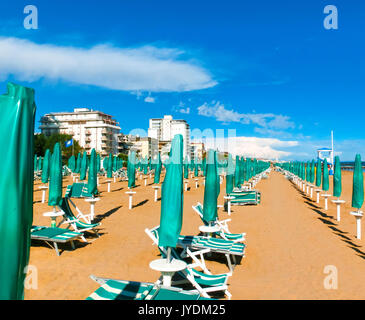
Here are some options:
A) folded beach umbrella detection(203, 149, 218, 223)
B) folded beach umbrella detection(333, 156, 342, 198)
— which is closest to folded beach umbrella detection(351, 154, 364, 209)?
folded beach umbrella detection(333, 156, 342, 198)

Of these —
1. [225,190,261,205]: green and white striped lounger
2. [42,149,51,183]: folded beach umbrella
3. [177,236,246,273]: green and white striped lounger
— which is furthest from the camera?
[225,190,261,205]: green and white striped lounger

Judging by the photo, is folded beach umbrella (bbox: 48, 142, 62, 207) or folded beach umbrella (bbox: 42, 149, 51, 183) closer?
folded beach umbrella (bbox: 48, 142, 62, 207)

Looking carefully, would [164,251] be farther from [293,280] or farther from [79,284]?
[293,280]

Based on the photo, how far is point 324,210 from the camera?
14133 mm

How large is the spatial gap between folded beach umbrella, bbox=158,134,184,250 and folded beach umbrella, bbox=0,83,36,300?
7.64ft

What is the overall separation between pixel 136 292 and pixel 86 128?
236ft

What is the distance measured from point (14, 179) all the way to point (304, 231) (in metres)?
9.89

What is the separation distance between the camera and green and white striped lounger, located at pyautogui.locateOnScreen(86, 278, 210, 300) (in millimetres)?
3613

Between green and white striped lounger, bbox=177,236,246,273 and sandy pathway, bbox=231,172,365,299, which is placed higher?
green and white striped lounger, bbox=177,236,246,273

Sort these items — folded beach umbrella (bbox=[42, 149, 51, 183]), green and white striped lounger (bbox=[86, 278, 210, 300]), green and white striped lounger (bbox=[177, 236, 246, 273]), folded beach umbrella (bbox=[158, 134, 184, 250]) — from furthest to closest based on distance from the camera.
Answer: folded beach umbrella (bbox=[42, 149, 51, 183])
green and white striped lounger (bbox=[177, 236, 246, 273])
folded beach umbrella (bbox=[158, 134, 184, 250])
green and white striped lounger (bbox=[86, 278, 210, 300])

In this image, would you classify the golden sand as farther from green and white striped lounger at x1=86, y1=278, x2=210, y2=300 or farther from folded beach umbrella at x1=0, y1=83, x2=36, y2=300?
green and white striped lounger at x1=86, y1=278, x2=210, y2=300

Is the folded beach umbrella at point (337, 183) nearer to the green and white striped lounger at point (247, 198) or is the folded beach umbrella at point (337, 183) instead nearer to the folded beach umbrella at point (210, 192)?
the green and white striped lounger at point (247, 198)

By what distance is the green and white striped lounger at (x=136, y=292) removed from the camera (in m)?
3.61

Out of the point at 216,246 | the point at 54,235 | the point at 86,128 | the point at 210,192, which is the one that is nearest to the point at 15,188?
the point at 216,246
